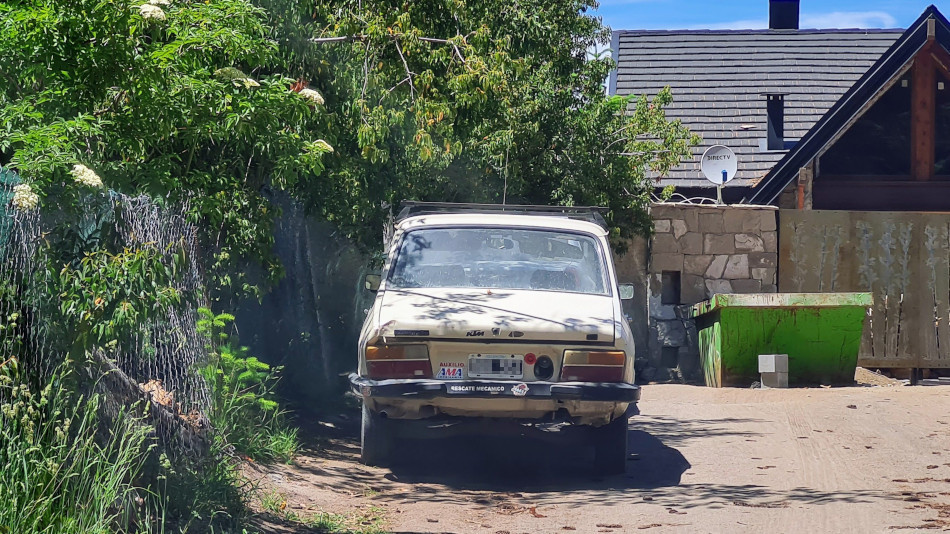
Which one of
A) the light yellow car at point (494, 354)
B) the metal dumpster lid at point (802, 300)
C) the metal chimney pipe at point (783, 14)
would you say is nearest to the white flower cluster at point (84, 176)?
the light yellow car at point (494, 354)

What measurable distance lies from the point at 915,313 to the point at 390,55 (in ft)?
29.5

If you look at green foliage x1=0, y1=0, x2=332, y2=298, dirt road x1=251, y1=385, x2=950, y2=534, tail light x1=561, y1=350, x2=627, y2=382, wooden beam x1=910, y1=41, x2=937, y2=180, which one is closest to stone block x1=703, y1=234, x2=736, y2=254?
dirt road x1=251, y1=385, x2=950, y2=534

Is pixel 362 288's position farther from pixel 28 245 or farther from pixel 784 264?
pixel 28 245

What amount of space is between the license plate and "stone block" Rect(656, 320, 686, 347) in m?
7.75

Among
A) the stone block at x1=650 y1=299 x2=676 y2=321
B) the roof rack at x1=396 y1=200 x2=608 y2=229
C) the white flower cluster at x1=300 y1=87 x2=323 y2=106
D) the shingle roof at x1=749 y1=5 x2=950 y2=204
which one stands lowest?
the stone block at x1=650 y1=299 x2=676 y2=321

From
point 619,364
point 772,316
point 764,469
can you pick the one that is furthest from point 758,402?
point 619,364

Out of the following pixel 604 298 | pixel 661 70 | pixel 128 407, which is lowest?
pixel 128 407

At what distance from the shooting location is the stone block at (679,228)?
15.0m

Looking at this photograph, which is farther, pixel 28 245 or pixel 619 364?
pixel 619 364

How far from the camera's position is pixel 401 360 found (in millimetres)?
7344

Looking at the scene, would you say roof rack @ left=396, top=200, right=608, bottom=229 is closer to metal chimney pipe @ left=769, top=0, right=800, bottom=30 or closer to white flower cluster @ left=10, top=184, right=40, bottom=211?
white flower cluster @ left=10, top=184, right=40, bottom=211

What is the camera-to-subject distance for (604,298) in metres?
7.98

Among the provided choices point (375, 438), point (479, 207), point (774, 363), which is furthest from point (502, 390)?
point (774, 363)

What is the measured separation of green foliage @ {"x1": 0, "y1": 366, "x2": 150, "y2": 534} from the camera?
4375 mm
